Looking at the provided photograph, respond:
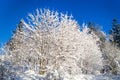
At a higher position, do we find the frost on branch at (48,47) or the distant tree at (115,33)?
the distant tree at (115,33)

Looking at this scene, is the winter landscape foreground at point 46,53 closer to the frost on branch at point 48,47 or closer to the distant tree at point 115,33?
the frost on branch at point 48,47

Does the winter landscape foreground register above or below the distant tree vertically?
below

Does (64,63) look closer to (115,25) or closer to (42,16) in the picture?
(42,16)

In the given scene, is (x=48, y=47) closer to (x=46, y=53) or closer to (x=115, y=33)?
(x=46, y=53)

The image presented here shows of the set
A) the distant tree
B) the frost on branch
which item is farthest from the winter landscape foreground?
the distant tree

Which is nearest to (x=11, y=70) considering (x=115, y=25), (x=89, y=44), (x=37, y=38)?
(x=37, y=38)

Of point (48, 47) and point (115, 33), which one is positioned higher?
point (115, 33)

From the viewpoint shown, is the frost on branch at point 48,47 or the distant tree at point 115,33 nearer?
the frost on branch at point 48,47

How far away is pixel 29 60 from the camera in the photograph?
27641 mm

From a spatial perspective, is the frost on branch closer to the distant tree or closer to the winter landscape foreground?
the winter landscape foreground

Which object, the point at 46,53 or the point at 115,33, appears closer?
the point at 46,53

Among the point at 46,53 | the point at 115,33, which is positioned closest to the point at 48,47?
the point at 46,53

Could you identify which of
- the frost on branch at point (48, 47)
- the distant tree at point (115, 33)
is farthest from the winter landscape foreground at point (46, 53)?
the distant tree at point (115, 33)

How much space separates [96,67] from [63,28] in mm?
16436
